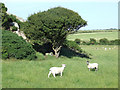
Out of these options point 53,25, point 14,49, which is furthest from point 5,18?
point 14,49

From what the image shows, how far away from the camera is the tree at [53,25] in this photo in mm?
39344

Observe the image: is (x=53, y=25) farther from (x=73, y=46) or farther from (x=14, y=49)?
(x=73, y=46)

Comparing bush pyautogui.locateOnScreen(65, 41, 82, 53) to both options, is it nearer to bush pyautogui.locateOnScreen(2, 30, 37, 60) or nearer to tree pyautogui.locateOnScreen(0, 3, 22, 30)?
tree pyautogui.locateOnScreen(0, 3, 22, 30)

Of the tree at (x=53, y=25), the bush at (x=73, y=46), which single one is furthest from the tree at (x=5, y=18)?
the bush at (x=73, y=46)

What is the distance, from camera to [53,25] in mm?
38938

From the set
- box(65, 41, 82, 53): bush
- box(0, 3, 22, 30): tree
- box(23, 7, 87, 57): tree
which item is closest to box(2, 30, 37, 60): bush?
box(23, 7, 87, 57): tree

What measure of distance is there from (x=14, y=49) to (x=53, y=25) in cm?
1135

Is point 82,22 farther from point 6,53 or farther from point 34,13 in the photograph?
point 6,53

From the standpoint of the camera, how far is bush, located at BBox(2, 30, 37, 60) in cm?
3042

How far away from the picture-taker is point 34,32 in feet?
133

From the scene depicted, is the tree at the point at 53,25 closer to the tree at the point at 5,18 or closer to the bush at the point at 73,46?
the tree at the point at 5,18

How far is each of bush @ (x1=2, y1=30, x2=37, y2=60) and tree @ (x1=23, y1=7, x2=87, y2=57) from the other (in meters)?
7.38

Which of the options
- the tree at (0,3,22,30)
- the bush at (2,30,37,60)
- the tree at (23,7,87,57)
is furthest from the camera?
the tree at (0,3,22,30)

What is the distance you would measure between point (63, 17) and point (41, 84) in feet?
93.4
